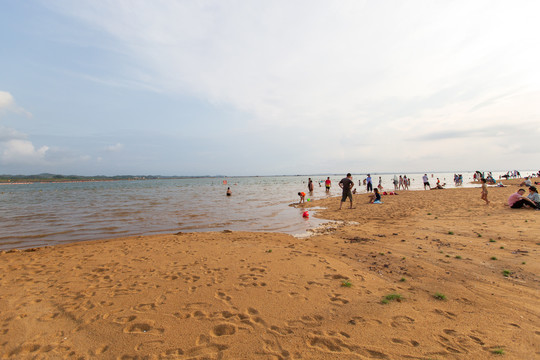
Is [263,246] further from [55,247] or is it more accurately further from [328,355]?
[55,247]

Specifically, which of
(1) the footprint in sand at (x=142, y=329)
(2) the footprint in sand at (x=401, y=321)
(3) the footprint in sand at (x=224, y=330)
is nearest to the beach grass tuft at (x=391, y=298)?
(2) the footprint in sand at (x=401, y=321)

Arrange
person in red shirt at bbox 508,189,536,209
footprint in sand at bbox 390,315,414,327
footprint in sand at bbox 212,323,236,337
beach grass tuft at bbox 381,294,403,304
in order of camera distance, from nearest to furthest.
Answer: footprint in sand at bbox 212,323,236,337 → footprint in sand at bbox 390,315,414,327 → beach grass tuft at bbox 381,294,403,304 → person in red shirt at bbox 508,189,536,209

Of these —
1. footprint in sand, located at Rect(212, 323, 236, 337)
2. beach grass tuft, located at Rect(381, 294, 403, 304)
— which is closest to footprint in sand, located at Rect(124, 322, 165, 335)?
footprint in sand, located at Rect(212, 323, 236, 337)

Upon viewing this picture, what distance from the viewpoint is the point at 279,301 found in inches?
171

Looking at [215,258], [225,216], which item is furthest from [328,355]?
[225,216]

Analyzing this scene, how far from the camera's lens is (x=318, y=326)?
358 cm

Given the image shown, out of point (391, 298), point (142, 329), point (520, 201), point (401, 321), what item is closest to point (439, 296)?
point (391, 298)

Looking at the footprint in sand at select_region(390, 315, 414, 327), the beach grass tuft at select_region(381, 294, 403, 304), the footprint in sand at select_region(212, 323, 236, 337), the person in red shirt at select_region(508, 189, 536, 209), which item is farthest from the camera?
the person in red shirt at select_region(508, 189, 536, 209)

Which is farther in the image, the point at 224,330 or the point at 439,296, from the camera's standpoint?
the point at 439,296

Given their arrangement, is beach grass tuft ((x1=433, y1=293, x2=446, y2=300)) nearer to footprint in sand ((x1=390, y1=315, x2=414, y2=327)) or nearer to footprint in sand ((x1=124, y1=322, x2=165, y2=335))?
footprint in sand ((x1=390, y1=315, x2=414, y2=327))

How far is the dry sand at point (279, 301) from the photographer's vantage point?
3170 millimetres

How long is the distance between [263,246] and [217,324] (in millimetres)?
4582

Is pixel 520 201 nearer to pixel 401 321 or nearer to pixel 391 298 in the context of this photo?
pixel 391 298

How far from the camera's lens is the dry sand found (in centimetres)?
317
